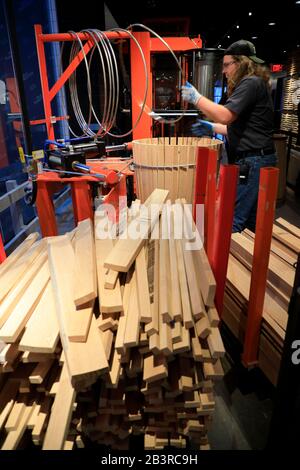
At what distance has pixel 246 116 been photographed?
9.69 ft

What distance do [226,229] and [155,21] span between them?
7.99 meters

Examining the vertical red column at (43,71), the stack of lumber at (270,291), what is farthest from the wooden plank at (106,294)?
the vertical red column at (43,71)

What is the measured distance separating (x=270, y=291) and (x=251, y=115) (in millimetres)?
1658

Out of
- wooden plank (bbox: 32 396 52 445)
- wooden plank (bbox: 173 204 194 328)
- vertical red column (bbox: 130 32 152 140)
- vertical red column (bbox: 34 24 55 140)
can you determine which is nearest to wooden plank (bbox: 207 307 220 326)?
A: wooden plank (bbox: 173 204 194 328)

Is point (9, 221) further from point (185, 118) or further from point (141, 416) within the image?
point (141, 416)

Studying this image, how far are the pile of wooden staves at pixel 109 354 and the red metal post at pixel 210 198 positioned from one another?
0.21 metres

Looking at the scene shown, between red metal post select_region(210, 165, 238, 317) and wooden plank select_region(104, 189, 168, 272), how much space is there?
461mm

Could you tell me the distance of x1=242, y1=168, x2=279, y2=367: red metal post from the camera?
162 cm

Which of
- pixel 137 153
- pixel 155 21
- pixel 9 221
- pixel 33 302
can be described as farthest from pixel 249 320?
pixel 155 21

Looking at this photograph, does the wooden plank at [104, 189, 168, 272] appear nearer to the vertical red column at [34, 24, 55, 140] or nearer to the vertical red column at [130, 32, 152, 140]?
the vertical red column at [130, 32, 152, 140]

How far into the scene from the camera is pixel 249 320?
6.41ft

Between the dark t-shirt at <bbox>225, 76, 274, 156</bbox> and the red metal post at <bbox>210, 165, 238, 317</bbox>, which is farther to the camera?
the dark t-shirt at <bbox>225, 76, 274, 156</bbox>

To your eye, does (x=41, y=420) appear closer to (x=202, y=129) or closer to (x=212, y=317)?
(x=212, y=317)

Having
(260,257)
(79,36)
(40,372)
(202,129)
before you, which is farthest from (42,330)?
(79,36)
